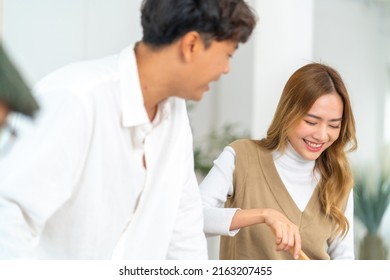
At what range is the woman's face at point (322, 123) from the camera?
4.13 feet

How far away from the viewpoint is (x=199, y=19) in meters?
0.89

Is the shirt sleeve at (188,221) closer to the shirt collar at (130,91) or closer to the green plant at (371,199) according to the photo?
the shirt collar at (130,91)

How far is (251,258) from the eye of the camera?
1.28m

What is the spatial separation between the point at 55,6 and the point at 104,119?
0.56 m

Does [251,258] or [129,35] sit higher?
[129,35]

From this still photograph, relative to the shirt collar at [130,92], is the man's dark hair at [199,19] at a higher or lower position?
higher

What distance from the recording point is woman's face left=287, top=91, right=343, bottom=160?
49.6 inches

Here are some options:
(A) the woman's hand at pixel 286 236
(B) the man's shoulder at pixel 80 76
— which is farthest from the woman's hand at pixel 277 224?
(B) the man's shoulder at pixel 80 76

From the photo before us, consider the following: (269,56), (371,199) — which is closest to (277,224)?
(269,56)

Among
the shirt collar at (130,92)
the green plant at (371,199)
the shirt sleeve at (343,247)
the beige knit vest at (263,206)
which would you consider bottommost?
the green plant at (371,199)

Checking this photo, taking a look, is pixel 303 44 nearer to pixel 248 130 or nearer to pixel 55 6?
pixel 248 130

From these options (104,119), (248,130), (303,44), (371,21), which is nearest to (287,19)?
(303,44)

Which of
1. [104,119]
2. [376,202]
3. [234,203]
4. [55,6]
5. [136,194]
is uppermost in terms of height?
[55,6]

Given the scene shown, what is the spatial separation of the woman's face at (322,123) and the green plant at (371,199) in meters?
0.45
